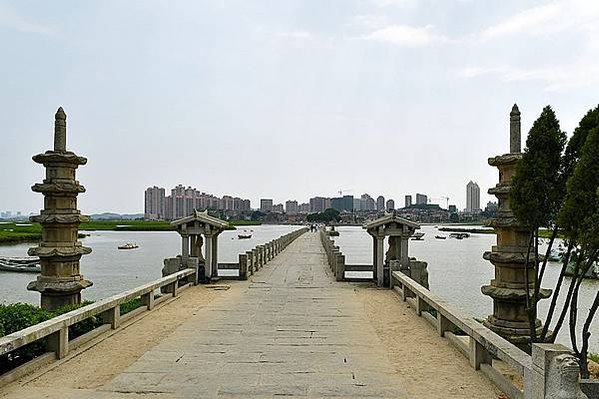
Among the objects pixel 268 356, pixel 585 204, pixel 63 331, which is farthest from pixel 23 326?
pixel 585 204

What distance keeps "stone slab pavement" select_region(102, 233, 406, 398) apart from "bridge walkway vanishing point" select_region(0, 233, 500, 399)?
13 mm

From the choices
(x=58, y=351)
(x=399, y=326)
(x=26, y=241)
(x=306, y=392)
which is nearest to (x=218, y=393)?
(x=306, y=392)

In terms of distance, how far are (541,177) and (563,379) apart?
469 cm

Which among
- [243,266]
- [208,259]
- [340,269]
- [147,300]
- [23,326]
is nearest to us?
[23,326]

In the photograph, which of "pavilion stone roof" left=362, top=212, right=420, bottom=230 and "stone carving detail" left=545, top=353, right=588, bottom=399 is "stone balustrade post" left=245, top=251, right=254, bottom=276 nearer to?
"pavilion stone roof" left=362, top=212, right=420, bottom=230

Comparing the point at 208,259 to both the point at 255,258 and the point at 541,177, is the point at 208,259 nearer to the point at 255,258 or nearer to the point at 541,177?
the point at 255,258

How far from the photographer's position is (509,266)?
34.8ft

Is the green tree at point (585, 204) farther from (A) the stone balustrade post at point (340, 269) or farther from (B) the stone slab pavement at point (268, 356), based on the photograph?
(A) the stone balustrade post at point (340, 269)

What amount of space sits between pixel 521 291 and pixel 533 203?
226 cm

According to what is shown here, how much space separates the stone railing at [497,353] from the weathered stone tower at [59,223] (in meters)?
7.21

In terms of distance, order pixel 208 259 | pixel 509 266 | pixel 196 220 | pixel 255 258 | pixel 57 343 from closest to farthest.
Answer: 1. pixel 57 343
2. pixel 509 266
3. pixel 196 220
4. pixel 208 259
5. pixel 255 258

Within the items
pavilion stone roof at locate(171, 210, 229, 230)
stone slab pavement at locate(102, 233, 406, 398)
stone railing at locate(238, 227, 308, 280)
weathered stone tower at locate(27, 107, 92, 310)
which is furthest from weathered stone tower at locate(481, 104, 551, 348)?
stone railing at locate(238, 227, 308, 280)

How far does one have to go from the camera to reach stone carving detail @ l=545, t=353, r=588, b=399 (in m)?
4.75

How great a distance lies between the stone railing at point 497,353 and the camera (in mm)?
5010
